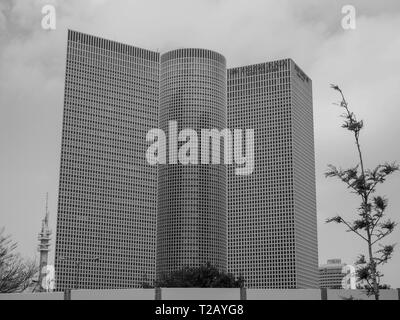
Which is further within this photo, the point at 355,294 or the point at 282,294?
the point at 355,294

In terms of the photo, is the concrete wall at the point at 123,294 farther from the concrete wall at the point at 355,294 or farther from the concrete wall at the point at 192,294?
the concrete wall at the point at 355,294

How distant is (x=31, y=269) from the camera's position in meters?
38.2

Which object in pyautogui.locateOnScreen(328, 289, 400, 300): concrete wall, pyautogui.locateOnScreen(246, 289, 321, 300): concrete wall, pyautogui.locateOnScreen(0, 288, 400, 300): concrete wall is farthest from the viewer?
pyautogui.locateOnScreen(328, 289, 400, 300): concrete wall

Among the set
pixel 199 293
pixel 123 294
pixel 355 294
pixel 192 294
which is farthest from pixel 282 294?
pixel 123 294

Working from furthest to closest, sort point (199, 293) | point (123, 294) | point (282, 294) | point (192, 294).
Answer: point (282, 294) → point (123, 294) → point (199, 293) → point (192, 294)

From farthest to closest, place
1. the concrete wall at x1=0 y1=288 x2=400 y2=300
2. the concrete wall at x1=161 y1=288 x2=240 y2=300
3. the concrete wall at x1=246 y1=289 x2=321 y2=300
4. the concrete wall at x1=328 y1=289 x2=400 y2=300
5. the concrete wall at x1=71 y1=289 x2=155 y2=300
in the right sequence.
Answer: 1. the concrete wall at x1=328 y1=289 x2=400 y2=300
2. the concrete wall at x1=246 y1=289 x2=321 y2=300
3. the concrete wall at x1=71 y1=289 x2=155 y2=300
4. the concrete wall at x1=0 y1=288 x2=400 y2=300
5. the concrete wall at x1=161 y1=288 x2=240 y2=300

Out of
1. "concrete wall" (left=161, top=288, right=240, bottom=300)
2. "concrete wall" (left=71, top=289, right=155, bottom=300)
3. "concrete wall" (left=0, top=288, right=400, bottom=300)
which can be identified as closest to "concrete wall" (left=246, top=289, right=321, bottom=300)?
"concrete wall" (left=0, top=288, right=400, bottom=300)

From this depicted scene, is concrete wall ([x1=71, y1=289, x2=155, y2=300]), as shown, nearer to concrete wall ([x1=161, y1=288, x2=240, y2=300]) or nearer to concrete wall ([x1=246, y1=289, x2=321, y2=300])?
concrete wall ([x1=161, y1=288, x2=240, y2=300])

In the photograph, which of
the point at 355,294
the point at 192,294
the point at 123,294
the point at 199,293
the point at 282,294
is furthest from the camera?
the point at 355,294

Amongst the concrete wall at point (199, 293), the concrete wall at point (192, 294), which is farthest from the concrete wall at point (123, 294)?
the concrete wall at point (199, 293)

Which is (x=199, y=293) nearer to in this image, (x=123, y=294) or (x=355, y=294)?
(x=123, y=294)
